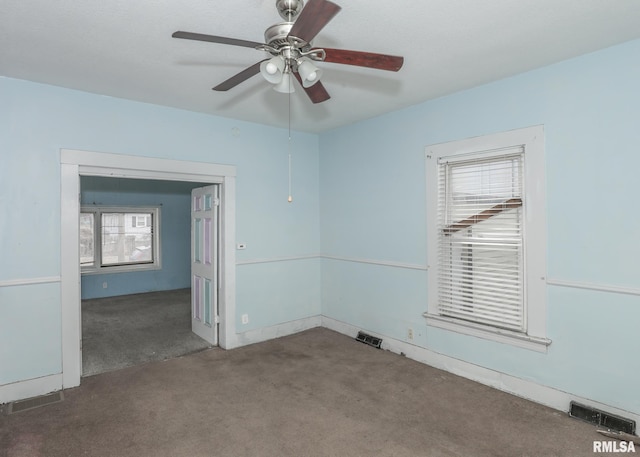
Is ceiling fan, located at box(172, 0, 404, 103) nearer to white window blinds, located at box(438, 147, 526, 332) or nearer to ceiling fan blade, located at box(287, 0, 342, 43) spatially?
ceiling fan blade, located at box(287, 0, 342, 43)

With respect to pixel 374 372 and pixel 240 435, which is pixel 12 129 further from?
pixel 374 372

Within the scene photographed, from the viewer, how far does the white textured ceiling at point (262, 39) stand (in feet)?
6.36

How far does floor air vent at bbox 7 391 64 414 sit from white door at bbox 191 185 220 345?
1.51 m

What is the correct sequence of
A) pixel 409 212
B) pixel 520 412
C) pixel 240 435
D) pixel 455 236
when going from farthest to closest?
1. pixel 409 212
2. pixel 455 236
3. pixel 520 412
4. pixel 240 435

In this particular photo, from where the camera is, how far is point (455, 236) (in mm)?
3293

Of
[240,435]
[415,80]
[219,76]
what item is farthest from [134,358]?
[415,80]

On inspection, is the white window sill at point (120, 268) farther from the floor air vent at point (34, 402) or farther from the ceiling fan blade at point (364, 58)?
the ceiling fan blade at point (364, 58)

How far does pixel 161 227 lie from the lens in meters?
7.55

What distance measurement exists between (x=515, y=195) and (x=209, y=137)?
3021 mm

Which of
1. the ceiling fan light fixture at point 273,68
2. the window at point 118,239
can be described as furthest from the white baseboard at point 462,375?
the window at point 118,239

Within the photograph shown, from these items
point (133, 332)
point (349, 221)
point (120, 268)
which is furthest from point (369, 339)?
point (120, 268)

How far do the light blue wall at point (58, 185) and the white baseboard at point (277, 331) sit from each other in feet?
0.27

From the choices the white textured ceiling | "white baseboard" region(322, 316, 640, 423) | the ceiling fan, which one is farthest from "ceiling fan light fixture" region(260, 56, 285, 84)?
"white baseboard" region(322, 316, 640, 423)

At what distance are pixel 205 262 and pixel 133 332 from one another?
56.6 inches
